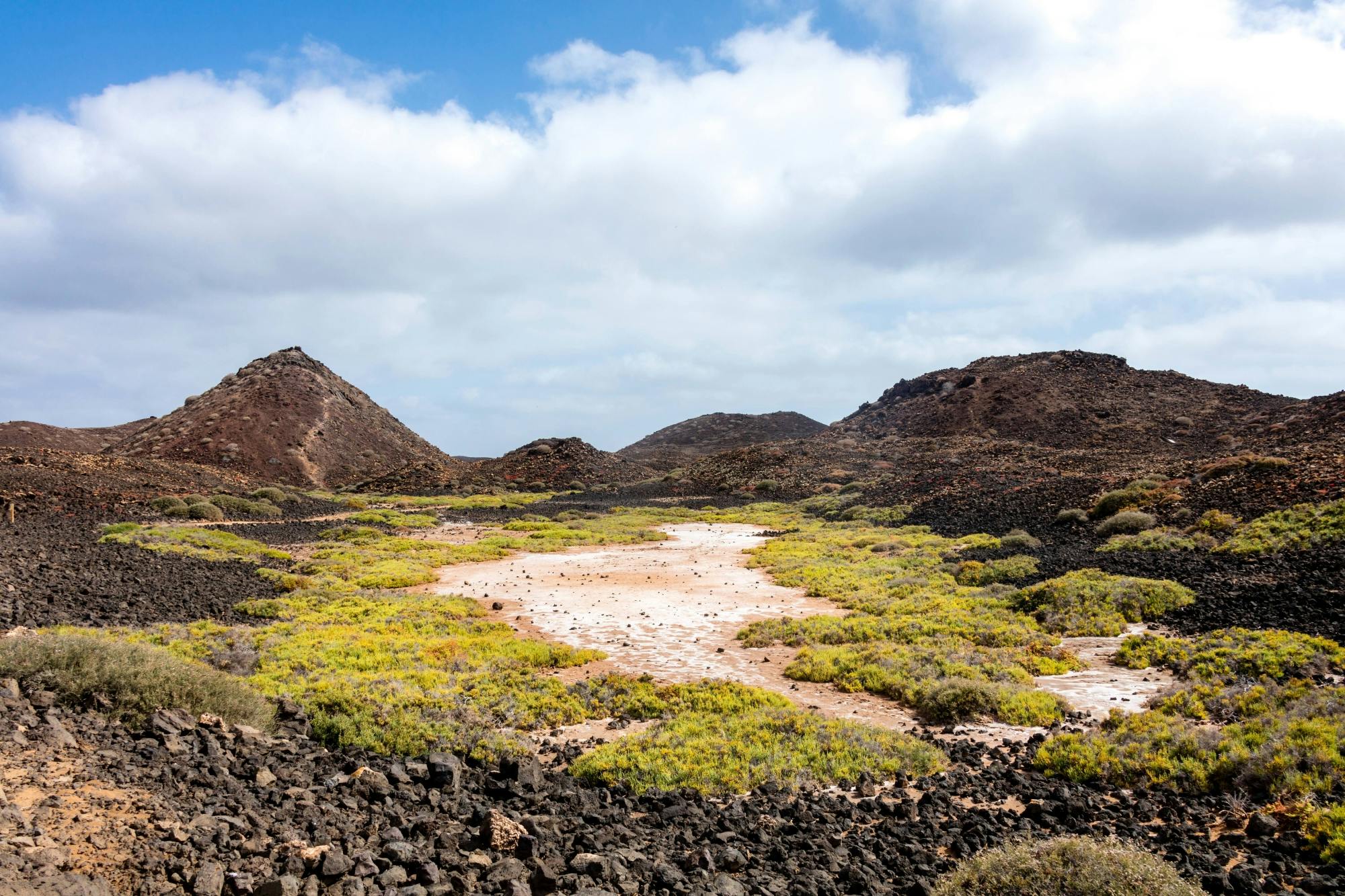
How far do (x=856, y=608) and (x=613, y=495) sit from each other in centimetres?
4013

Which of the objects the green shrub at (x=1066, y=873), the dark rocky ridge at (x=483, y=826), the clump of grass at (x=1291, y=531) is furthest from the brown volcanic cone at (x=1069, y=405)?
the green shrub at (x=1066, y=873)

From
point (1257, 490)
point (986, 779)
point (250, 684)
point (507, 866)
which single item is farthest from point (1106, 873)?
point (1257, 490)

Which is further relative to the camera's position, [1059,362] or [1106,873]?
[1059,362]

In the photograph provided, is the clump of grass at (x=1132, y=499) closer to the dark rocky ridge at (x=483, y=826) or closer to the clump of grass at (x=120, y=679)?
the dark rocky ridge at (x=483, y=826)

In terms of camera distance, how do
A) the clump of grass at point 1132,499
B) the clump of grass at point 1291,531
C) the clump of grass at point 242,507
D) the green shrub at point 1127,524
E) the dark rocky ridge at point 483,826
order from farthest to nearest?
the clump of grass at point 242,507 → the clump of grass at point 1132,499 → the green shrub at point 1127,524 → the clump of grass at point 1291,531 → the dark rocky ridge at point 483,826

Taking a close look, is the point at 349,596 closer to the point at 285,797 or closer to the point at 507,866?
the point at 285,797

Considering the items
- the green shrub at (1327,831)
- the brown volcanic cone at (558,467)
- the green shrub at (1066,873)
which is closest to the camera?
the green shrub at (1066,873)

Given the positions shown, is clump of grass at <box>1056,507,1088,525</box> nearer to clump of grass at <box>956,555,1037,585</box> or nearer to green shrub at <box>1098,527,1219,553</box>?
green shrub at <box>1098,527,1219,553</box>

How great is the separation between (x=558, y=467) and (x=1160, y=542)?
52.4 metres

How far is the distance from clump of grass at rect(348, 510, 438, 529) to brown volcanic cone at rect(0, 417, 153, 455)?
1207 inches

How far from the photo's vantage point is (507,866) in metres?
5.91

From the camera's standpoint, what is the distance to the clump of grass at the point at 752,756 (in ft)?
27.1

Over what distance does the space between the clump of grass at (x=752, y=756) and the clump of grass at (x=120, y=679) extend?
157 inches

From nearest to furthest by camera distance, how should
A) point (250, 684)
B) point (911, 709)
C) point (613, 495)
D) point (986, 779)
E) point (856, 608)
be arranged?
1. point (986, 779)
2. point (250, 684)
3. point (911, 709)
4. point (856, 608)
5. point (613, 495)
